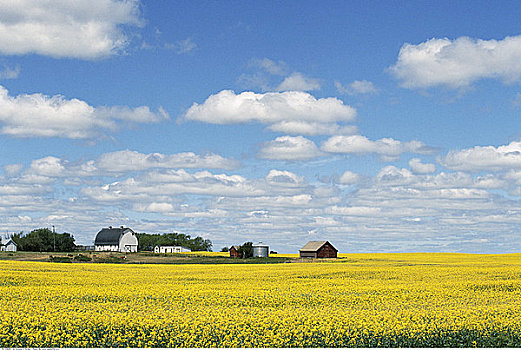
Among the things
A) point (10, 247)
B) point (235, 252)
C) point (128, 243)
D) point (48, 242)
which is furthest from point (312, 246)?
point (10, 247)

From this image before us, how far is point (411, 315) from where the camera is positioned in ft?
58.7

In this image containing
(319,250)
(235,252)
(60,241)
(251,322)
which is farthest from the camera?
(60,241)

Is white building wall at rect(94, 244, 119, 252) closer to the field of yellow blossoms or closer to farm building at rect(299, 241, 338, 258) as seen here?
farm building at rect(299, 241, 338, 258)

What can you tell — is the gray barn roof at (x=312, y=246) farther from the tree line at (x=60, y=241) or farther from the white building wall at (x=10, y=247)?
the white building wall at (x=10, y=247)

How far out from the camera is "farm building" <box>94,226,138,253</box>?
13388 centimetres

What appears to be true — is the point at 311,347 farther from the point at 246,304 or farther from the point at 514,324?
the point at 246,304

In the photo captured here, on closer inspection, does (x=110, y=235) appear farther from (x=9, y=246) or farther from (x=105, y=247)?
(x=9, y=246)

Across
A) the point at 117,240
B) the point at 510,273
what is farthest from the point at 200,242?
the point at 510,273

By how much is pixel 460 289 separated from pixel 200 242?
137226 mm

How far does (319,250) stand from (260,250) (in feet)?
36.9

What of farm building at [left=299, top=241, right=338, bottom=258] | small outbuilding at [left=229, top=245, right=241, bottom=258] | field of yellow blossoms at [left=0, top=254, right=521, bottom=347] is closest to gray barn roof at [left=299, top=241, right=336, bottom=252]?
farm building at [left=299, top=241, right=338, bottom=258]

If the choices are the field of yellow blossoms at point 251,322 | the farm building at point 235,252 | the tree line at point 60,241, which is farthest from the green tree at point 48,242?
the field of yellow blossoms at point 251,322

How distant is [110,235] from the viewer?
13638 centimetres

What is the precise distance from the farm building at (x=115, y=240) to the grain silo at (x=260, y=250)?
40452mm
